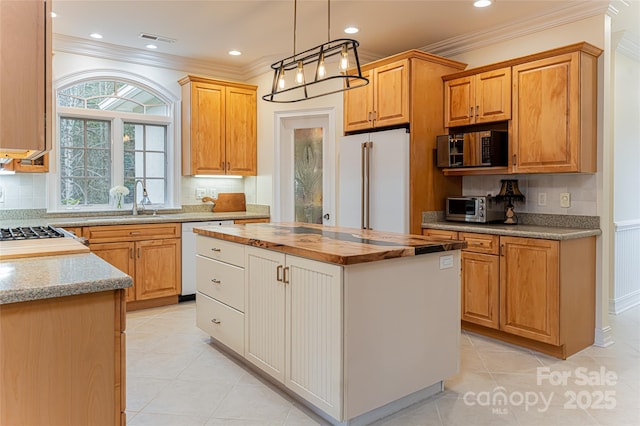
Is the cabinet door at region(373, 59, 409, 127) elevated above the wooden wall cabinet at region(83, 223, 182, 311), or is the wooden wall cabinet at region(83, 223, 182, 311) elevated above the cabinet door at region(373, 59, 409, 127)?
the cabinet door at region(373, 59, 409, 127)

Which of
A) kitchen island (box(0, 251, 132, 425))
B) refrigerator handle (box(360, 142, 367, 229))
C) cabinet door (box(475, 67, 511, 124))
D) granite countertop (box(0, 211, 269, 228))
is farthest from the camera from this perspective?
refrigerator handle (box(360, 142, 367, 229))

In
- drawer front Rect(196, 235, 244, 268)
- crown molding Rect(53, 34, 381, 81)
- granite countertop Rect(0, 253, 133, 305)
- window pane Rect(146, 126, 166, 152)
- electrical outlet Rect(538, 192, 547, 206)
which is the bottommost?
drawer front Rect(196, 235, 244, 268)

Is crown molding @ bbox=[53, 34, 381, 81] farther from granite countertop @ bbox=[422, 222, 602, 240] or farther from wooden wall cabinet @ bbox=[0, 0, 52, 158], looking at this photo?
wooden wall cabinet @ bbox=[0, 0, 52, 158]

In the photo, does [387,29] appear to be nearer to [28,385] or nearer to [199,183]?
[199,183]

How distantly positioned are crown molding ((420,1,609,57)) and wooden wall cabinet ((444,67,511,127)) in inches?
18.2

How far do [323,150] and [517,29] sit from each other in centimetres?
224

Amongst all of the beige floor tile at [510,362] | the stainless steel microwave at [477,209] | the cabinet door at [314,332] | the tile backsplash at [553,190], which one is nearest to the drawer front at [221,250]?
the cabinet door at [314,332]

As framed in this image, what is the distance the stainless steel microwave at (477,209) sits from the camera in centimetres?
386

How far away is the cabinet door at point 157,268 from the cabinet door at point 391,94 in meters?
2.48

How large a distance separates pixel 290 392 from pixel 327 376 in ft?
1.61

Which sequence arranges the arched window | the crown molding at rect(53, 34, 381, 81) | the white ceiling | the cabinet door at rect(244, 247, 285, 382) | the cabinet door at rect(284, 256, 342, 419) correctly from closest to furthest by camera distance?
1. the cabinet door at rect(284, 256, 342, 419)
2. the cabinet door at rect(244, 247, 285, 382)
3. the white ceiling
4. the crown molding at rect(53, 34, 381, 81)
5. the arched window

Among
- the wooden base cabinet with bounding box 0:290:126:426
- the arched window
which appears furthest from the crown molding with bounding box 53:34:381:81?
the wooden base cabinet with bounding box 0:290:126:426

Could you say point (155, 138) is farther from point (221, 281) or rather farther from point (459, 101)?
point (459, 101)

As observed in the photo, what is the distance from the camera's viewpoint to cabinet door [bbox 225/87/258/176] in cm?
541
